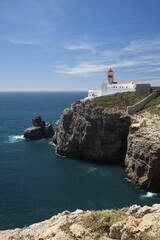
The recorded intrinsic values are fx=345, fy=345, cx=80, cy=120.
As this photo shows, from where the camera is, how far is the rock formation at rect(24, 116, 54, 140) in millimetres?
107062

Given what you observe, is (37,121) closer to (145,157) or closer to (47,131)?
Answer: (47,131)

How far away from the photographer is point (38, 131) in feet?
356

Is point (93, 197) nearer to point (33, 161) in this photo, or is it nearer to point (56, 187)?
point (56, 187)

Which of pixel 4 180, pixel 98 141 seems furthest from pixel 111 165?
pixel 4 180

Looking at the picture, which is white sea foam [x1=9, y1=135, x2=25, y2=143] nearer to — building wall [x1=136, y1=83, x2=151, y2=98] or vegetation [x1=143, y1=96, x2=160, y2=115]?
building wall [x1=136, y1=83, x2=151, y2=98]

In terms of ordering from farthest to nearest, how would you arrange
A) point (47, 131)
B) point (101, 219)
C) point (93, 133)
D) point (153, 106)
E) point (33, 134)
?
point (47, 131)
point (33, 134)
point (93, 133)
point (153, 106)
point (101, 219)

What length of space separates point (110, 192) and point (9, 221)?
18.4 meters

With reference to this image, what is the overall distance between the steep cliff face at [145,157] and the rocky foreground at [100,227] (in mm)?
36450

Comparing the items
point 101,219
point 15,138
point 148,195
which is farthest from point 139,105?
point 101,219

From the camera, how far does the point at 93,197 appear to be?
55.8 m

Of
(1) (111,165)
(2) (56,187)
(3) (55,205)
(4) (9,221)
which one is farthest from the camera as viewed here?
(1) (111,165)

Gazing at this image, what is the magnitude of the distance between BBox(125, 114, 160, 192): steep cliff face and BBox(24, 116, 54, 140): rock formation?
4635cm

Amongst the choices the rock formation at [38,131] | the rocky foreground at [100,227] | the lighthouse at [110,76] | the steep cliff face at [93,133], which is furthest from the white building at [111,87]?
the rocky foreground at [100,227]

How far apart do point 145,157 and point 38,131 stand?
54.1 metres
